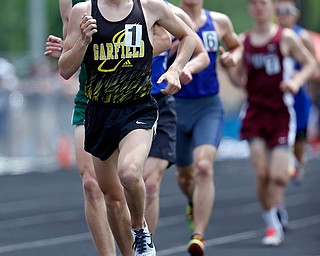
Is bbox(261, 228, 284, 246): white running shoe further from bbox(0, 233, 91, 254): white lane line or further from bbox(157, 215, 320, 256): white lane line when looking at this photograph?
bbox(0, 233, 91, 254): white lane line

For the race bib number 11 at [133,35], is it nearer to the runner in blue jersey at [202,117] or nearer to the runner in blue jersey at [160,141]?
the runner in blue jersey at [160,141]

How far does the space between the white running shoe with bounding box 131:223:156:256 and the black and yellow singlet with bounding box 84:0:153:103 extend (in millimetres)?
927

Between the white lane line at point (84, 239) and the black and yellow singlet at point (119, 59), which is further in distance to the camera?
the white lane line at point (84, 239)

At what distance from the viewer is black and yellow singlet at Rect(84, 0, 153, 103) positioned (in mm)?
7965

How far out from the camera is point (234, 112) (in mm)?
31891

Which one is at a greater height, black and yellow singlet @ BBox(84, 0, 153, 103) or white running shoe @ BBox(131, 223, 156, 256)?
black and yellow singlet @ BBox(84, 0, 153, 103)

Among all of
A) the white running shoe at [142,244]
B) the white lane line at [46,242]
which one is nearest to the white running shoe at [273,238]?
the white lane line at [46,242]

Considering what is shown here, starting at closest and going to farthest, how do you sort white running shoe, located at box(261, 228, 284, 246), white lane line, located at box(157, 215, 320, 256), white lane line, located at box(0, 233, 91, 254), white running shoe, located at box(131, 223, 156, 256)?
white running shoe, located at box(131, 223, 156, 256)
white lane line, located at box(157, 215, 320, 256)
white lane line, located at box(0, 233, 91, 254)
white running shoe, located at box(261, 228, 284, 246)

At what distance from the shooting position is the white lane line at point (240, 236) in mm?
11016

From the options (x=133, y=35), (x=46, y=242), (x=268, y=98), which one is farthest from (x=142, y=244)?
(x=268, y=98)

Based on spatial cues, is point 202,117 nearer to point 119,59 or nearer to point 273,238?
point 273,238

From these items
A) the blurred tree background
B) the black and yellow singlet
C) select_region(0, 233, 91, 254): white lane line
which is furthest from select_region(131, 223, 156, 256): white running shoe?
the blurred tree background

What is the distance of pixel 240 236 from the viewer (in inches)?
486

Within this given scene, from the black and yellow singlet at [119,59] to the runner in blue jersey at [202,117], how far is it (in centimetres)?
232
